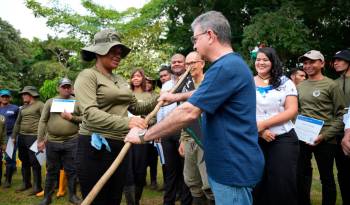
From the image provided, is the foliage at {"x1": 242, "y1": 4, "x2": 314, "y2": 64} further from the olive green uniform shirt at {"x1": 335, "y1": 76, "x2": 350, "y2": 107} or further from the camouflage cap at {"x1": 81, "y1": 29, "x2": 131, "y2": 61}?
the camouflage cap at {"x1": 81, "y1": 29, "x2": 131, "y2": 61}

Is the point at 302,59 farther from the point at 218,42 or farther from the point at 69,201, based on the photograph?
the point at 69,201

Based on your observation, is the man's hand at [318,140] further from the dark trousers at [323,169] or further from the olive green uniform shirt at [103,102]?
the olive green uniform shirt at [103,102]

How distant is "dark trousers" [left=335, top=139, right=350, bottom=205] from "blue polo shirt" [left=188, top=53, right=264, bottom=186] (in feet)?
10.0

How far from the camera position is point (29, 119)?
26.2 feet

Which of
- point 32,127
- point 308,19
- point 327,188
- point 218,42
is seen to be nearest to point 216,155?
point 218,42

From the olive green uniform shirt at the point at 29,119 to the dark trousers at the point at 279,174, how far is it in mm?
5500

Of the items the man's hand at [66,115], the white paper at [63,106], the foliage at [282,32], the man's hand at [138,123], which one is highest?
the foliage at [282,32]

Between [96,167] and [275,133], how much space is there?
5.95 feet

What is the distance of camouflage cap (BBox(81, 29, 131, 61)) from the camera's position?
354cm

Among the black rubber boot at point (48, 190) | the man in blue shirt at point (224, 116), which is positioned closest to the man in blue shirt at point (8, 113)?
the black rubber boot at point (48, 190)

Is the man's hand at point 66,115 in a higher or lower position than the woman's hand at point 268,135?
lower

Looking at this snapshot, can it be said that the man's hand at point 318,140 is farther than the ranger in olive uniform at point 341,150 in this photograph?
No

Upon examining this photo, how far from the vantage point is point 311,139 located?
5.04 metres

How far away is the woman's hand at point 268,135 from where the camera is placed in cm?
390
